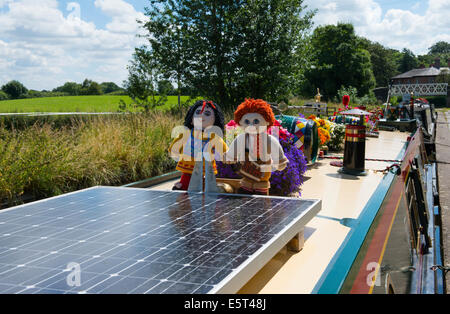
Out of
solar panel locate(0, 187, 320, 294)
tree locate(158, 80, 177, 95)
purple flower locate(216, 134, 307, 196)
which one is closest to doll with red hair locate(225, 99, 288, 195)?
purple flower locate(216, 134, 307, 196)

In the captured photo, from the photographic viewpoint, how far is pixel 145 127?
8.93m

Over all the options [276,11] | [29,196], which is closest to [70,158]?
[29,196]

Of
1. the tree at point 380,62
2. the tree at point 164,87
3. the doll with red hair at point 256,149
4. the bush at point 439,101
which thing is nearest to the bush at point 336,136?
the doll with red hair at point 256,149

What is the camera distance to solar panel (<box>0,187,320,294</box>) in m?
2.03

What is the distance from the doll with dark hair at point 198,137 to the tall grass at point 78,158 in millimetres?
1997

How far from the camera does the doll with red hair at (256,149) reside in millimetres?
4785

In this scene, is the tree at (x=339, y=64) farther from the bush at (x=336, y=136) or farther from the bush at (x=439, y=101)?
the bush at (x=439, y=101)

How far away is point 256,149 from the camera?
15.8 ft

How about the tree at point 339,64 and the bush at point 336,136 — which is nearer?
the bush at point 336,136

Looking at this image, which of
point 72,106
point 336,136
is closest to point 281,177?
point 336,136

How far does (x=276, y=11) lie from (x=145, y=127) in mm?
8810

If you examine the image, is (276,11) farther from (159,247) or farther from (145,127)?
(159,247)

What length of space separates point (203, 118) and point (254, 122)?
2.15 feet
